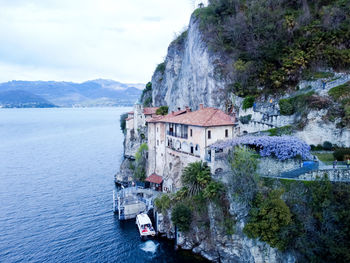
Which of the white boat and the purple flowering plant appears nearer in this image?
the purple flowering plant

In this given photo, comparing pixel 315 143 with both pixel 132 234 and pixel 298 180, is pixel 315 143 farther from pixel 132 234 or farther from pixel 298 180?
pixel 132 234

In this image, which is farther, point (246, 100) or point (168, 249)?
point (246, 100)

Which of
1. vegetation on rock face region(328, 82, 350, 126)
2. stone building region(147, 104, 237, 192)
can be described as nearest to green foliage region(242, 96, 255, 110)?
stone building region(147, 104, 237, 192)

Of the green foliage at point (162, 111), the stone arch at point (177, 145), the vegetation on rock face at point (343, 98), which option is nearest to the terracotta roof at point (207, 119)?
the stone arch at point (177, 145)

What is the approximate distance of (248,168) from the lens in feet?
88.6

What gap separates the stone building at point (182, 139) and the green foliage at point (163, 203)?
10.8ft

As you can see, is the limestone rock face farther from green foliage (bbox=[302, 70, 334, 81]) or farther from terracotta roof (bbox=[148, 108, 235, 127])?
green foliage (bbox=[302, 70, 334, 81])

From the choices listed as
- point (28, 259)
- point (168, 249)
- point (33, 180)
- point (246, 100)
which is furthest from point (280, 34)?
point (33, 180)

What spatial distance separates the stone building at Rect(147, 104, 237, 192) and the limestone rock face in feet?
15.4

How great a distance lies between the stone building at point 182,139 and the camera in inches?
1390

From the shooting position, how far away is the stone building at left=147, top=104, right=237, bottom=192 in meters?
35.3

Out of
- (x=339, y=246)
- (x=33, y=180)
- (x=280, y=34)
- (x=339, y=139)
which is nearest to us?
(x=339, y=246)

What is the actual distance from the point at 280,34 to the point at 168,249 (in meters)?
34.9

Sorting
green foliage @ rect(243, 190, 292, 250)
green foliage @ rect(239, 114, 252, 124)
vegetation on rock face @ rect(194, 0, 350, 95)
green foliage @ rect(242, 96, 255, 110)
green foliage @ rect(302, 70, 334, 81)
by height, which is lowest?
green foliage @ rect(243, 190, 292, 250)
